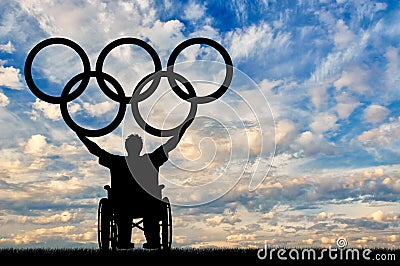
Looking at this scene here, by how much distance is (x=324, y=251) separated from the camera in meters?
15.7

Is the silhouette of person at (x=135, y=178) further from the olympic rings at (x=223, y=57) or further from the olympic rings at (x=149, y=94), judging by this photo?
the olympic rings at (x=223, y=57)

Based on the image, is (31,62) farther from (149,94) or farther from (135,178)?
(135,178)

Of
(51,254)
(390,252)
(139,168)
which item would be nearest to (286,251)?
(390,252)

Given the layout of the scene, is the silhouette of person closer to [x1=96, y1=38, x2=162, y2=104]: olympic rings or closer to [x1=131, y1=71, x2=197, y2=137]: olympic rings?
[x1=131, y1=71, x2=197, y2=137]: olympic rings

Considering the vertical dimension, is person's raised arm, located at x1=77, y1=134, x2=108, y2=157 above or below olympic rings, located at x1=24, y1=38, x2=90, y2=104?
below

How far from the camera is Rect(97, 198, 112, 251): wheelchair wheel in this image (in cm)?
1574

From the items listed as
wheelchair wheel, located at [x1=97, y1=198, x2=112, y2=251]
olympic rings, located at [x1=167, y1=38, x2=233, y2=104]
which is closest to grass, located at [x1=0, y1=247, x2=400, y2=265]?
wheelchair wheel, located at [x1=97, y1=198, x2=112, y2=251]

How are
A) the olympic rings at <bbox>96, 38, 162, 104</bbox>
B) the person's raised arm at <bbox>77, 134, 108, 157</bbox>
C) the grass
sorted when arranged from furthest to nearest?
1. the olympic rings at <bbox>96, 38, 162, 104</bbox>
2. the person's raised arm at <bbox>77, 134, 108, 157</bbox>
3. the grass

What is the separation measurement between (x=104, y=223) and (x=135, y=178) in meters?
1.47

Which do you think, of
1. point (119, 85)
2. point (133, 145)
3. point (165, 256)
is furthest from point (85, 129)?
point (165, 256)

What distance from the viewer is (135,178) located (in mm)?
15570

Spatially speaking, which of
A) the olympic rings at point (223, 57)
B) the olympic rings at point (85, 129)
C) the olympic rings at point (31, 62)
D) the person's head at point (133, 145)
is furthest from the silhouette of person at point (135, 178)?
the olympic rings at point (31, 62)

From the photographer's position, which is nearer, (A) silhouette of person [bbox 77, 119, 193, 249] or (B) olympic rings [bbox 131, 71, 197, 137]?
(A) silhouette of person [bbox 77, 119, 193, 249]

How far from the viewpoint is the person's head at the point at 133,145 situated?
52.1ft
